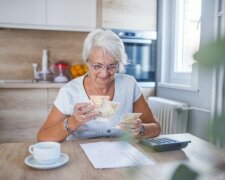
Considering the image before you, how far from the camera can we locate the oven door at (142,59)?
10.0ft

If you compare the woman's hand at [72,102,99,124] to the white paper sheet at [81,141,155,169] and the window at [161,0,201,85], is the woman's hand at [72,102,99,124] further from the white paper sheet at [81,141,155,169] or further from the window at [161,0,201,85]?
the window at [161,0,201,85]

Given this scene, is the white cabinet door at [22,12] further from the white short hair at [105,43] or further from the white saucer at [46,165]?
the white saucer at [46,165]

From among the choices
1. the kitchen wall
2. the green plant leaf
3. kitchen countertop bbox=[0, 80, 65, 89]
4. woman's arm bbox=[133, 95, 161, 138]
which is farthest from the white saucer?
the kitchen wall

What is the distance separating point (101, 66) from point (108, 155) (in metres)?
0.65

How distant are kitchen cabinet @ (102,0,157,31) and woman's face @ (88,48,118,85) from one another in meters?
1.40

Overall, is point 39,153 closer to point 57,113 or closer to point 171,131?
point 57,113

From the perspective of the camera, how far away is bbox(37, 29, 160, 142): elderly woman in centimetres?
142

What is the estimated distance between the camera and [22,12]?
9.10 feet

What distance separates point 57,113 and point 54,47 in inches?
73.2

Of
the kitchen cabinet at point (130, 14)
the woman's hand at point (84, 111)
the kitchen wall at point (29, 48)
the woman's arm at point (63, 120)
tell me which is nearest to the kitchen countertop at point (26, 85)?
the kitchen wall at point (29, 48)

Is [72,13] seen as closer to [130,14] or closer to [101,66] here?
[130,14]

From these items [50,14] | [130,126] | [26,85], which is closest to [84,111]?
[130,126]

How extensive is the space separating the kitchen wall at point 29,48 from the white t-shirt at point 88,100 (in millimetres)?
1583

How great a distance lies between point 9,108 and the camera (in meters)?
2.77
